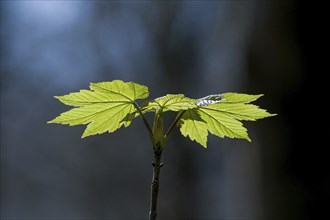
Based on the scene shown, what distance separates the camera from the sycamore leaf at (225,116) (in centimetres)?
32

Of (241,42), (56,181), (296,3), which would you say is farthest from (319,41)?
(56,181)

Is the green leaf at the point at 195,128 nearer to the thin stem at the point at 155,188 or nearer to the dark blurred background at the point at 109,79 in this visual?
the thin stem at the point at 155,188

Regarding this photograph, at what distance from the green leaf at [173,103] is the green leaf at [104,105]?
0.01m

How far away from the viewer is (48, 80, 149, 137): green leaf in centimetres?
32

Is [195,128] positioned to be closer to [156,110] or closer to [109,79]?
[156,110]

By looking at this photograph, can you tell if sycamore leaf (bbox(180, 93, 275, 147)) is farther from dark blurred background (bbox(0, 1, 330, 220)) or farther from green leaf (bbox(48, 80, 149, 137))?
dark blurred background (bbox(0, 1, 330, 220))

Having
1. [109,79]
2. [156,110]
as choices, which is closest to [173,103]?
[156,110]

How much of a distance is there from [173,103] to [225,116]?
0.06 meters

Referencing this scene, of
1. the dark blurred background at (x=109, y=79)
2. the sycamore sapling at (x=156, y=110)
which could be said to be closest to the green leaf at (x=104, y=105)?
the sycamore sapling at (x=156, y=110)

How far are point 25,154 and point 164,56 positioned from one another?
3.18 feet

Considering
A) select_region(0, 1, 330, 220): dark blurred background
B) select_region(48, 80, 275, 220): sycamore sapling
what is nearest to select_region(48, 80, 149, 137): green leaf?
select_region(48, 80, 275, 220): sycamore sapling

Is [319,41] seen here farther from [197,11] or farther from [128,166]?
[128,166]

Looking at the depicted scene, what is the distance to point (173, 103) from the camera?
313 mm

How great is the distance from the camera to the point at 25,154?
1901mm
